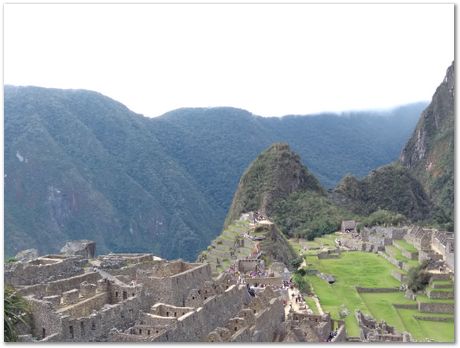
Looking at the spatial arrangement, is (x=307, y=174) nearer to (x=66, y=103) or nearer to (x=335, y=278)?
(x=66, y=103)

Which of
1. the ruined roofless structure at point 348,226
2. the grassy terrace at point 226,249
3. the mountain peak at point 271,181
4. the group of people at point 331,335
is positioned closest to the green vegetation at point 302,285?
the grassy terrace at point 226,249

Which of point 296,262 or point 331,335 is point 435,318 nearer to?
point 296,262

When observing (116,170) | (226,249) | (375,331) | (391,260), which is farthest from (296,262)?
(116,170)

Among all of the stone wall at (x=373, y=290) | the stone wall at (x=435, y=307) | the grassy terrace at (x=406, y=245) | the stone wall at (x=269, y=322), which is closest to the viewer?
the stone wall at (x=269, y=322)

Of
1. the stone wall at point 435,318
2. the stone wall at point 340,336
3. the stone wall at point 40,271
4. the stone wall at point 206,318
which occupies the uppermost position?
the stone wall at point 40,271

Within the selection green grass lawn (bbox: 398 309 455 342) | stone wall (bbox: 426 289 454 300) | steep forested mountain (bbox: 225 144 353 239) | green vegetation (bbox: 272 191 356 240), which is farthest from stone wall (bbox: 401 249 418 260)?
steep forested mountain (bbox: 225 144 353 239)

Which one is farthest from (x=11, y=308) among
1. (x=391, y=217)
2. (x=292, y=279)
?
(x=391, y=217)

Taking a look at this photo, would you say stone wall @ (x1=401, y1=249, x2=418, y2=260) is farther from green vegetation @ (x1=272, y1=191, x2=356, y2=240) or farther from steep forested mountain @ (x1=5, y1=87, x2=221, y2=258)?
green vegetation @ (x1=272, y1=191, x2=356, y2=240)

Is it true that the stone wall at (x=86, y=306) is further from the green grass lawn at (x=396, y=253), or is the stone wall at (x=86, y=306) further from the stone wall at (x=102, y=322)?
the green grass lawn at (x=396, y=253)
